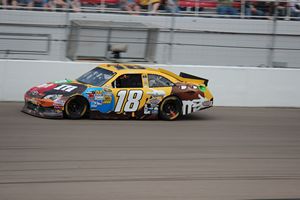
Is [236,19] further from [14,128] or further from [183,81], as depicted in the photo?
[14,128]

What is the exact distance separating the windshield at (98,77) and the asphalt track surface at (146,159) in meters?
0.90

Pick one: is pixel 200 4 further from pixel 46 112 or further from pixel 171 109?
pixel 46 112

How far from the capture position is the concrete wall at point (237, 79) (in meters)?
14.8

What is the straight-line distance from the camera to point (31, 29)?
635 inches

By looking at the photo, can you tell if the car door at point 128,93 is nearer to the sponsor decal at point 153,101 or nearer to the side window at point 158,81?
the sponsor decal at point 153,101

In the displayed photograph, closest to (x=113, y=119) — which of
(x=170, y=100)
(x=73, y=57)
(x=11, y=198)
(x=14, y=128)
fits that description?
(x=170, y=100)

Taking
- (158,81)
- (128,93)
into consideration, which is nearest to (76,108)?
(128,93)

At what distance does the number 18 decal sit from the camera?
1229 cm

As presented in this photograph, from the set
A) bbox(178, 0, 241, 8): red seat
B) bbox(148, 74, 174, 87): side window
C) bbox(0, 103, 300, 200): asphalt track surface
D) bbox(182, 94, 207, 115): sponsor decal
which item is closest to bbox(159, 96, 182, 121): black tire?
bbox(182, 94, 207, 115): sponsor decal

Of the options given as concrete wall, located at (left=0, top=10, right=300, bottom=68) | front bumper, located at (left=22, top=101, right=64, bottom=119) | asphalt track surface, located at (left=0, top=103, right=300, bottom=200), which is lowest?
asphalt track surface, located at (left=0, top=103, right=300, bottom=200)

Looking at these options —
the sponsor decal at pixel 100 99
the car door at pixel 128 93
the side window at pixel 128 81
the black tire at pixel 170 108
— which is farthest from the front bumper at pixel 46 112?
the black tire at pixel 170 108

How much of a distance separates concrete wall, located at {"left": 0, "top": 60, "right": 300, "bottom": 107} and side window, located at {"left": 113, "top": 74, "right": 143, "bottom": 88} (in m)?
2.78

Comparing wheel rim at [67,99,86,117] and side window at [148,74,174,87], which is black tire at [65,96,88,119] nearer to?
wheel rim at [67,99,86,117]

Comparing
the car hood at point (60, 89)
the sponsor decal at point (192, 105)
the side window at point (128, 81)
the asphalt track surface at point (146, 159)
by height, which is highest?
the side window at point (128, 81)
